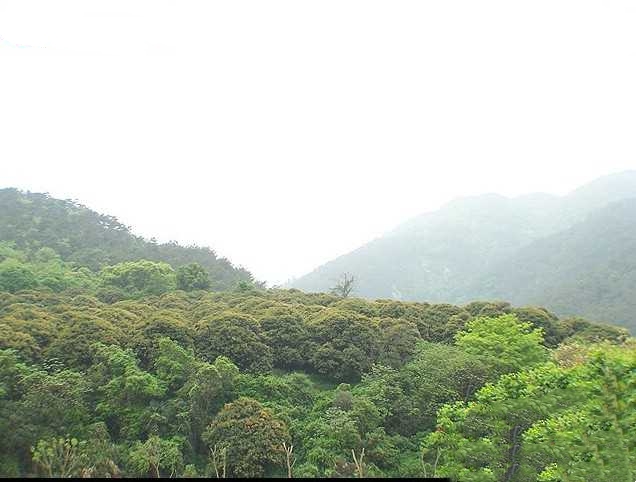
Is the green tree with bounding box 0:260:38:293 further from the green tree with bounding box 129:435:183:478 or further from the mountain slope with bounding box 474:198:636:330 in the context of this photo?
the mountain slope with bounding box 474:198:636:330

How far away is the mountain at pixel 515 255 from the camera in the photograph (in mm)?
59344

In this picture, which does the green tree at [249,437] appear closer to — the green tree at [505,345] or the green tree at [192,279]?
the green tree at [505,345]

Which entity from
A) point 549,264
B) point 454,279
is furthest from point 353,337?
point 454,279

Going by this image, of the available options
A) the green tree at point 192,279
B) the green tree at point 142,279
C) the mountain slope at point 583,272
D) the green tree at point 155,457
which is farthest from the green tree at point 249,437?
the mountain slope at point 583,272

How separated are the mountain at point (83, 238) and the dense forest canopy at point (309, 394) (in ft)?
69.8

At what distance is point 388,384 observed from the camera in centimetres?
1242

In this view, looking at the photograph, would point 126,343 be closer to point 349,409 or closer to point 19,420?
point 19,420

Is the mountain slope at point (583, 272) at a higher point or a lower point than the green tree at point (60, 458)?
lower

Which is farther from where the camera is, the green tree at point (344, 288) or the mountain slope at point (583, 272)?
the mountain slope at point (583, 272)

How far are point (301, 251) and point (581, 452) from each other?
540 ft

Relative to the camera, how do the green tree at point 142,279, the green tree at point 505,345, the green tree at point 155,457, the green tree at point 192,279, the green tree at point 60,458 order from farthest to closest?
the green tree at point 192,279
the green tree at point 142,279
the green tree at point 505,345
the green tree at point 155,457
the green tree at point 60,458

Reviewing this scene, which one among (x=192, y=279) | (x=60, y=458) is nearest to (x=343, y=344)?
(x=60, y=458)

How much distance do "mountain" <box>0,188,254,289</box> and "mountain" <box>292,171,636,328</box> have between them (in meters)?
39.1

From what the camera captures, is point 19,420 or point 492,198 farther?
point 492,198
